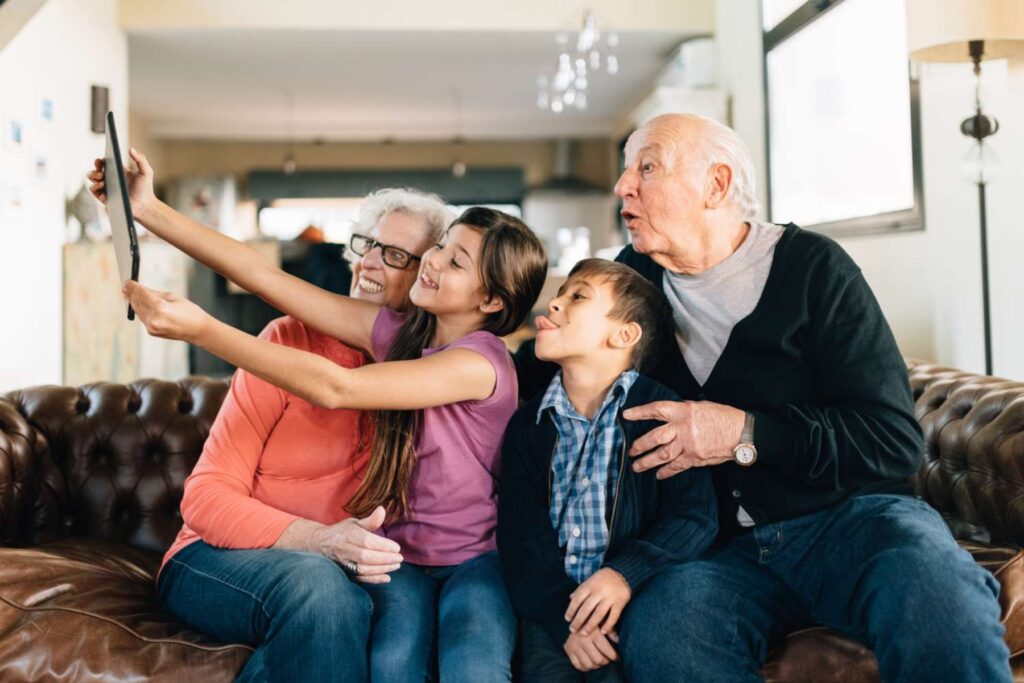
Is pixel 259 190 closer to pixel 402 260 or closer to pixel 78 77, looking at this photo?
pixel 78 77

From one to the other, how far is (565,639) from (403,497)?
1.36ft

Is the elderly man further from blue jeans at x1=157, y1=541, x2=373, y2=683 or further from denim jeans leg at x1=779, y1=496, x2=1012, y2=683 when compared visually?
blue jeans at x1=157, y1=541, x2=373, y2=683

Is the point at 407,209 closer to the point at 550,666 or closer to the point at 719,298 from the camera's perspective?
the point at 719,298

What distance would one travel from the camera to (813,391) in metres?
1.88

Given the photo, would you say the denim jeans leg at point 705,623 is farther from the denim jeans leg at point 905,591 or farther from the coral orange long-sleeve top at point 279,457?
the coral orange long-sleeve top at point 279,457

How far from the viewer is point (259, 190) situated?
1148cm

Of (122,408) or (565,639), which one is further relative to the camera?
(122,408)

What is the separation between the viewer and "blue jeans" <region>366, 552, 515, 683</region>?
163cm

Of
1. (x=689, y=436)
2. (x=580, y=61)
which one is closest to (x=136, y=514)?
(x=689, y=436)

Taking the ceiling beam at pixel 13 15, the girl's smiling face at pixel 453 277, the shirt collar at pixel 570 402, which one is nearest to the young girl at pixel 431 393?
the girl's smiling face at pixel 453 277

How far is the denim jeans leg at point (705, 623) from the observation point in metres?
1.61

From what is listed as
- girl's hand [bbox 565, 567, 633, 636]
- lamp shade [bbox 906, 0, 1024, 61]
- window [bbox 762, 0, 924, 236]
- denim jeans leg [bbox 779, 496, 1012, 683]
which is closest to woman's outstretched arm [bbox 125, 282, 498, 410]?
girl's hand [bbox 565, 567, 633, 636]

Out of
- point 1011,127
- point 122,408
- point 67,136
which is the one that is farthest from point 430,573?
point 67,136

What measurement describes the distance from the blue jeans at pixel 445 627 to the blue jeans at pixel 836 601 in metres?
0.23
